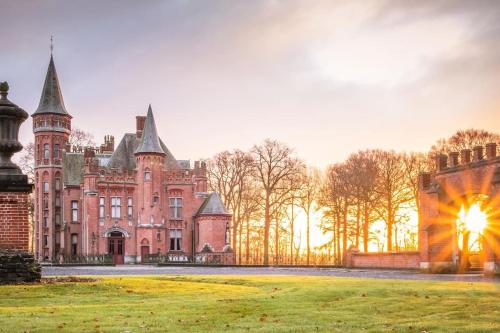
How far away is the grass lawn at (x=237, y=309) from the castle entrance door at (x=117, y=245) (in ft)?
153

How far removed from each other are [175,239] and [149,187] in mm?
5941

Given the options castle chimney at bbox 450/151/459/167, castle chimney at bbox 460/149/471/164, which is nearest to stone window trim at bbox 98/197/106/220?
castle chimney at bbox 450/151/459/167

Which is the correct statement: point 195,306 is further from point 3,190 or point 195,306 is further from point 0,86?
point 0,86

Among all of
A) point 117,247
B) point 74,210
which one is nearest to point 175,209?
point 117,247

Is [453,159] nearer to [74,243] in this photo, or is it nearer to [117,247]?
[117,247]

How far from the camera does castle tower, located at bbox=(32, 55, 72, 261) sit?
225 ft

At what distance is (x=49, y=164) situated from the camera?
6906 cm

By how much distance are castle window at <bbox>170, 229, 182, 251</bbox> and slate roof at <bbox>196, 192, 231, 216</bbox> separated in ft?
9.33

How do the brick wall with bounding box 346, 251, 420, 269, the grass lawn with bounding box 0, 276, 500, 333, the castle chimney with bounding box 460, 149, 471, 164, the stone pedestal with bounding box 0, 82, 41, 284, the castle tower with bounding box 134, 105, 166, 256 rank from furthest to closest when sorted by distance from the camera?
the castle tower with bounding box 134, 105, 166, 256 < the brick wall with bounding box 346, 251, 420, 269 < the castle chimney with bounding box 460, 149, 471, 164 < the stone pedestal with bounding box 0, 82, 41, 284 < the grass lawn with bounding box 0, 276, 500, 333

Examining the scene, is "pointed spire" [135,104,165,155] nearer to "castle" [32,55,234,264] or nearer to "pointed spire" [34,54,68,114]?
"castle" [32,55,234,264]

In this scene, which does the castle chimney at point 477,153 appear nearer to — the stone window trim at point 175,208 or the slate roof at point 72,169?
the stone window trim at point 175,208

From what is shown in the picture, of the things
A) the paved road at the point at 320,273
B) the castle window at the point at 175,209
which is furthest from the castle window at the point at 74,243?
the paved road at the point at 320,273

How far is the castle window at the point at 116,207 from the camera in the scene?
66000 millimetres

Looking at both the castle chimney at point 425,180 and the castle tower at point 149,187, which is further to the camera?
the castle tower at point 149,187
